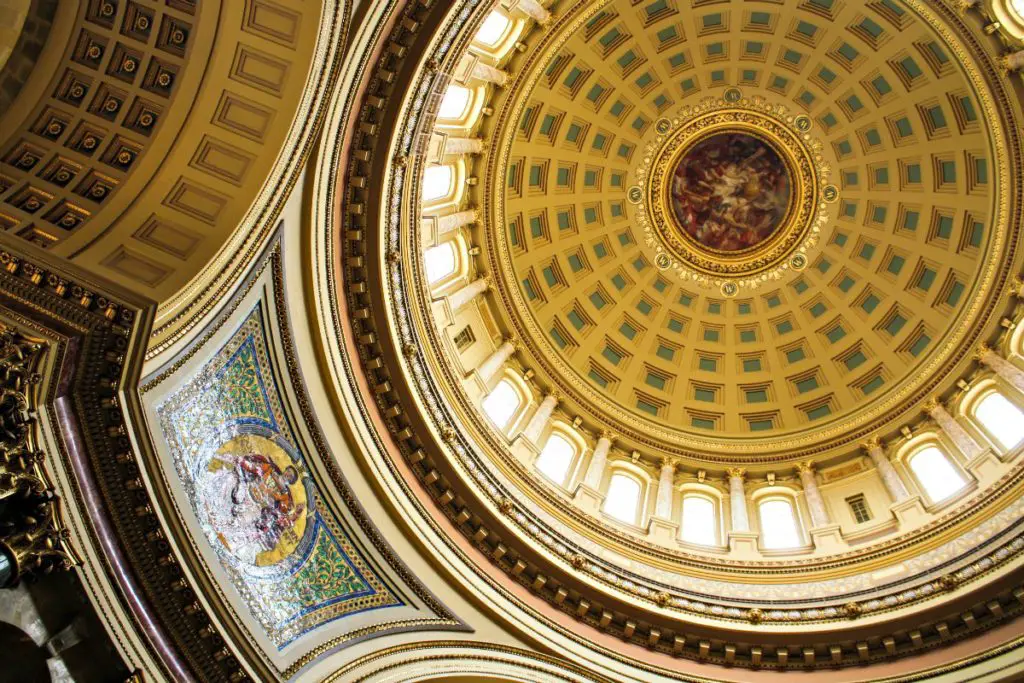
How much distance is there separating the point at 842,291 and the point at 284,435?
79.1 feet

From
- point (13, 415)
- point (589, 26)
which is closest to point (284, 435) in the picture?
point (13, 415)

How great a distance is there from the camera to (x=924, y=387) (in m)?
23.4

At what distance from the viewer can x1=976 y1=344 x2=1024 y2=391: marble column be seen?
19.7 meters

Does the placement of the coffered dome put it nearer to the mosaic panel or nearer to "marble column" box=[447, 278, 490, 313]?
the mosaic panel

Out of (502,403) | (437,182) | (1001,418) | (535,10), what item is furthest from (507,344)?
(1001,418)

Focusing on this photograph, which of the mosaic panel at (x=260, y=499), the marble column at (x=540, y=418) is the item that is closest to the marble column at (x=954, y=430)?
the marble column at (x=540, y=418)

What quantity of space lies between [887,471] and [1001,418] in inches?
133

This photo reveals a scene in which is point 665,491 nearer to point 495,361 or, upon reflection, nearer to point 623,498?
point 623,498

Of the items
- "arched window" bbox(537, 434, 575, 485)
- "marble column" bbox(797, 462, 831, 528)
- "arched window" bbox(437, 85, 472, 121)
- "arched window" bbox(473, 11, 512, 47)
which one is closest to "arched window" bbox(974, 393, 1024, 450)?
"marble column" bbox(797, 462, 831, 528)

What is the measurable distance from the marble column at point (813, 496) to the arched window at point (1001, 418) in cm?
502

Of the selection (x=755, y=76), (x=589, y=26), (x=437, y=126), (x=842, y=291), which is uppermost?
(x=755, y=76)

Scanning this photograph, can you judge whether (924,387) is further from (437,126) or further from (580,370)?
(437,126)

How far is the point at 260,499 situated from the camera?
13000 mm

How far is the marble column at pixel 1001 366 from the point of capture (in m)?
19.7
